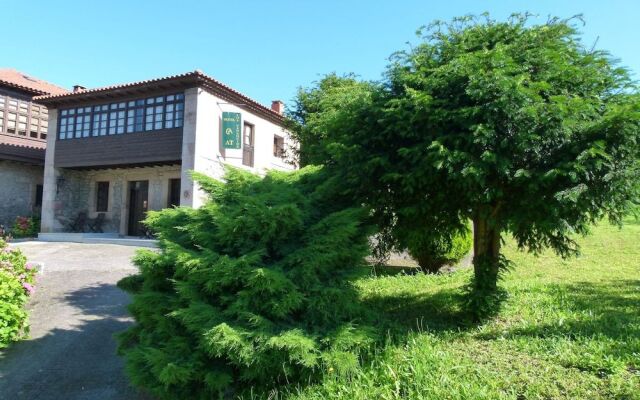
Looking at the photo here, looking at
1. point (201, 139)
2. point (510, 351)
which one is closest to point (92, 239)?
point (201, 139)

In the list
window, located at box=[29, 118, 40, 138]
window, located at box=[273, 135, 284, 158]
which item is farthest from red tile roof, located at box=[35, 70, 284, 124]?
window, located at box=[29, 118, 40, 138]

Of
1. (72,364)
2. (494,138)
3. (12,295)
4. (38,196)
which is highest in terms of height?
(38,196)

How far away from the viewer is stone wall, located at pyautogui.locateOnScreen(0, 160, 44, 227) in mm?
18828

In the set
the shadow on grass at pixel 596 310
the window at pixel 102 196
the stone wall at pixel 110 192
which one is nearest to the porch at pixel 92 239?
the stone wall at pixel 110 192

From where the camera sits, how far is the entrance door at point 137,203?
18666mm

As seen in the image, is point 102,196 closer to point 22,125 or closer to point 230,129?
point 22,125

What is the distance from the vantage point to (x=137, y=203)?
18.9m

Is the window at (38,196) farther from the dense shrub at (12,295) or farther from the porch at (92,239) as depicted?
the dense shrub at (12,295)

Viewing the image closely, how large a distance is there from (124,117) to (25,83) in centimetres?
722

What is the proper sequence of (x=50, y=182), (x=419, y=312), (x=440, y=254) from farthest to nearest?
(x=50, y=182) < (x=440, y=254) < (x=419, y=312)

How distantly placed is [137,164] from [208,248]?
15036 mm

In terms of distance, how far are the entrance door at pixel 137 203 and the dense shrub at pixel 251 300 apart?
50.5 feet

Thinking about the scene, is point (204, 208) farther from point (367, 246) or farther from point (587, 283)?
point (587, 283)

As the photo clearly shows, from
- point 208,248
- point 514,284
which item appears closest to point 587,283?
point 514,284
